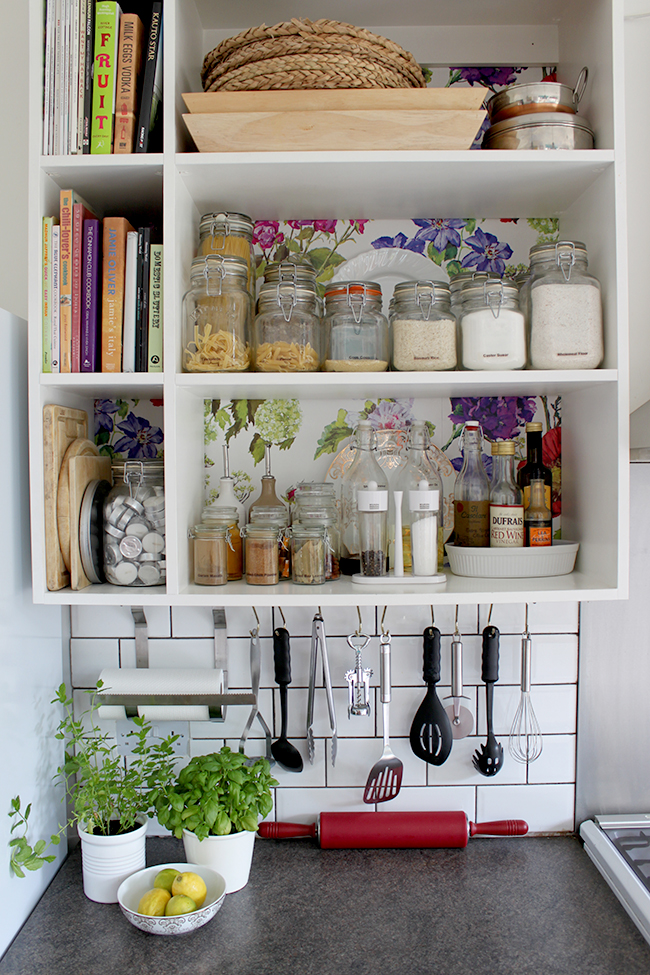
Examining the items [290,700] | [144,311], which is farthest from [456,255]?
[290,700]

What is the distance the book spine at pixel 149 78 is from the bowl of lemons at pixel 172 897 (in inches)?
49.1

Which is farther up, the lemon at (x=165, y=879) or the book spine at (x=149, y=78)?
the book spine at (x=149, y=78)

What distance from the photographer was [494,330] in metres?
1.16

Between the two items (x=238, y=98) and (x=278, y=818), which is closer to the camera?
(x=238, y=98)

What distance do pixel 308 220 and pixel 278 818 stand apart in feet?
4.20

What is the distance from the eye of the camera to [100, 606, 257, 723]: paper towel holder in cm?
138

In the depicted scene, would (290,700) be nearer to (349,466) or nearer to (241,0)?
(349,466)

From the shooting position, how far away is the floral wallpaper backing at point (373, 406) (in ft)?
4.68

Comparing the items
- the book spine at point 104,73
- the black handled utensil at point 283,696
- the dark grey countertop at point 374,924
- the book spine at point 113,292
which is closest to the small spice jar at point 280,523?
the black handled utensil at point 283,696

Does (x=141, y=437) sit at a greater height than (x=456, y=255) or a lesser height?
lesser

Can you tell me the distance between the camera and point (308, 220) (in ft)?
4.72

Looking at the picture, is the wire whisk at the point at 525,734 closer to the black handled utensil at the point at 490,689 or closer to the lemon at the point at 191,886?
the black handled utensil at the point at 490,689

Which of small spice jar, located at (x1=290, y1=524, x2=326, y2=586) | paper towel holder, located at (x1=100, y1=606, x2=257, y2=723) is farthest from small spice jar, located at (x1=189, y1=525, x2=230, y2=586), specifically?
paper towel holder, located at (x1=100, y1=606, x2=257, y2=723)

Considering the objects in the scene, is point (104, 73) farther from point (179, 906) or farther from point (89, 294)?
point (179, 906)
